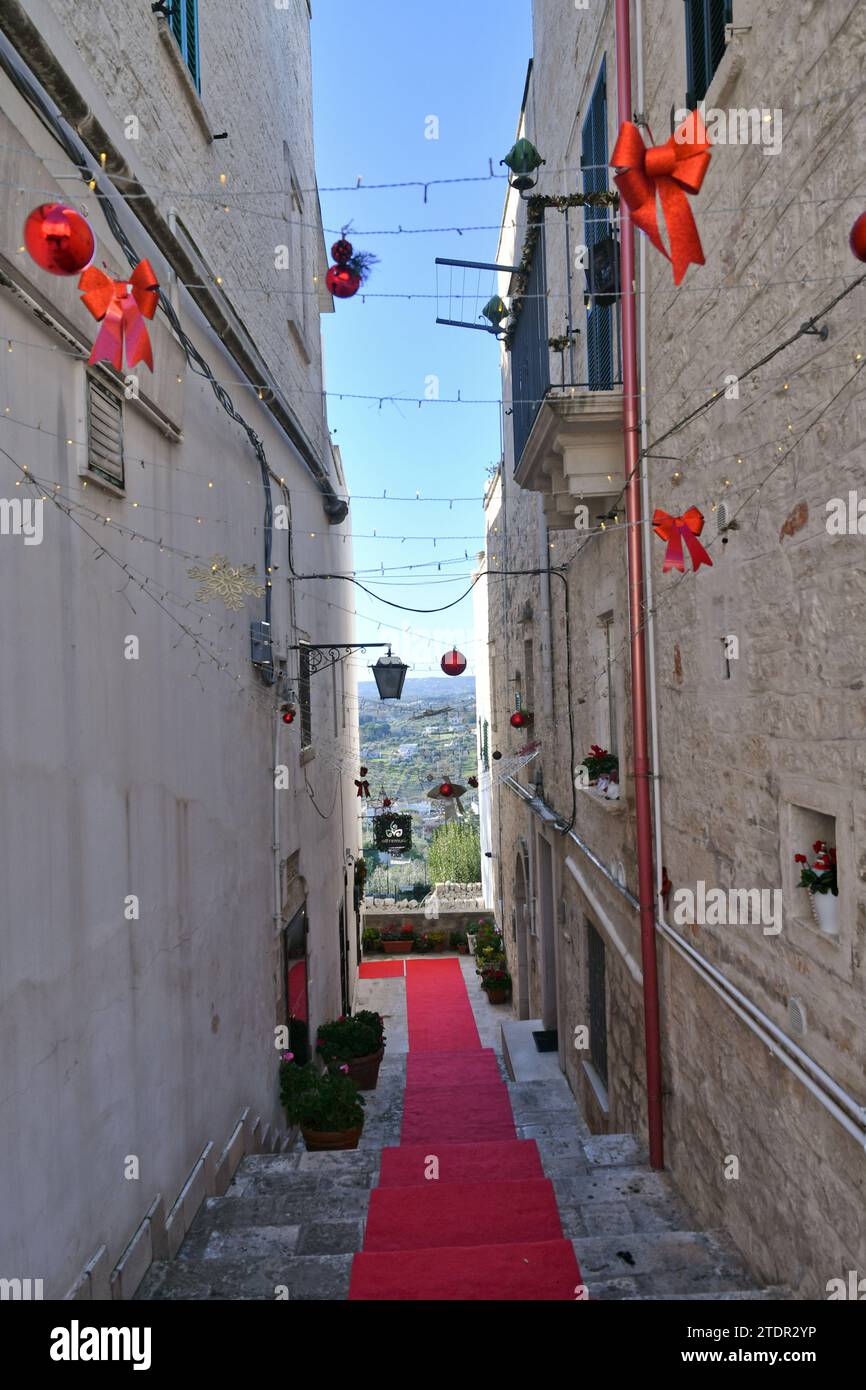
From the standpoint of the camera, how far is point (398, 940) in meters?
20.5

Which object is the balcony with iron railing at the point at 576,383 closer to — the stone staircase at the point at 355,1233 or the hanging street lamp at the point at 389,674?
the hanging street lamp at the point at 389,674

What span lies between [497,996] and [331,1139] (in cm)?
842

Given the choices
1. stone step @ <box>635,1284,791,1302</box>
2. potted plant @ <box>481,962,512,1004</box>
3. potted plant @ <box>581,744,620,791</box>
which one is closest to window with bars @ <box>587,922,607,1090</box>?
potted plant @ <box>581,744,620,791</box>

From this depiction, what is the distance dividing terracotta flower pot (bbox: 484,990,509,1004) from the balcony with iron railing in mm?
9967

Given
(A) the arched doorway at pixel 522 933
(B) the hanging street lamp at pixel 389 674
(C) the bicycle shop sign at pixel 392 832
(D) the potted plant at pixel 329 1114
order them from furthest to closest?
1. (C) the bicycle shop sign at pixel 392 832
2. (A) the arched doorway at pixel 522 933
3. (B) the hanging street lamp at pixel 389 674
4. (D) the potted plant at pixel 329 1114

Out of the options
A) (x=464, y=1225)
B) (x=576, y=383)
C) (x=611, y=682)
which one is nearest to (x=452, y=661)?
(x=611, y=682)

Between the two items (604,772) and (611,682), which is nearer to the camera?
(604,772)

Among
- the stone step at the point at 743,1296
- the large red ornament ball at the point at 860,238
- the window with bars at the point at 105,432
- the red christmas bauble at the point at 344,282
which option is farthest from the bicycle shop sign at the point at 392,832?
the large red ornament ball at the point at 860,238

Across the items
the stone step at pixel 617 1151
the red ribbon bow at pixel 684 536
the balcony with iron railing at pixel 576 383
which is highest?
the balcony with iron railing at pixel 576 383

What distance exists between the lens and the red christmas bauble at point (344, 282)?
265 inches

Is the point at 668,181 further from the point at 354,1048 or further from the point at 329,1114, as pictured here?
the point at 354,1048

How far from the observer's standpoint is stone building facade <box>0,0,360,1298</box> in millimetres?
3760

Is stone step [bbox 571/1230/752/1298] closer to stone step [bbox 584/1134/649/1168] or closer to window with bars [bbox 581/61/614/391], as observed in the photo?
stone step [bbox 584/1134/649/1168]
